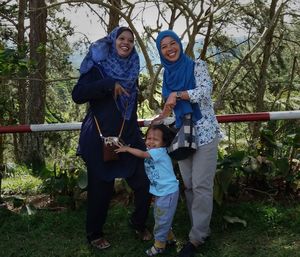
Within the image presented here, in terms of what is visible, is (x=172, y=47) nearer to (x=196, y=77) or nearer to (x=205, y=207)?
(x=196, y=77)

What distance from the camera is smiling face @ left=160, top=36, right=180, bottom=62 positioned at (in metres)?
2.98

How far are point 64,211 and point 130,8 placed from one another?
2.66 meters

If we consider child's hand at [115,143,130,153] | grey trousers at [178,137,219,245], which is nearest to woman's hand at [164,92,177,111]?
grey trousers at [178,137,219,245]

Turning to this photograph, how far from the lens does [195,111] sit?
10.0 ft

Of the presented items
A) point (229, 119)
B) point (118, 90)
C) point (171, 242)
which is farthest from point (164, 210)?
point (229, 119)

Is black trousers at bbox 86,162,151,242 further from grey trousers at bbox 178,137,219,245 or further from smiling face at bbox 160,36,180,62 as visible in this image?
smiling face at bbox 160,36,180,62

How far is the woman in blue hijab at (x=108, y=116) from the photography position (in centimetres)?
316

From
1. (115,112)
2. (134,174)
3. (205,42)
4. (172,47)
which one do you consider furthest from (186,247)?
(205,42)

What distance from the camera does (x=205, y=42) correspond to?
9.94 m

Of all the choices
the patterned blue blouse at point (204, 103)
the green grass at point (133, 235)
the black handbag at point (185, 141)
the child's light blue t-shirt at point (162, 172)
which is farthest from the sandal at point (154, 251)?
the patterned blue blouse at point (204, 103)

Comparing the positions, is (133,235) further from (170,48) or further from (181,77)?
(170,48)

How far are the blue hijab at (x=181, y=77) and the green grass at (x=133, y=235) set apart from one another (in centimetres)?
105

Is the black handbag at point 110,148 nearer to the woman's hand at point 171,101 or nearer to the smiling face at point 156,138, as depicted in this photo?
the smiling face at point 156,138

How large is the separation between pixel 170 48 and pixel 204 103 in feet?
1.45
